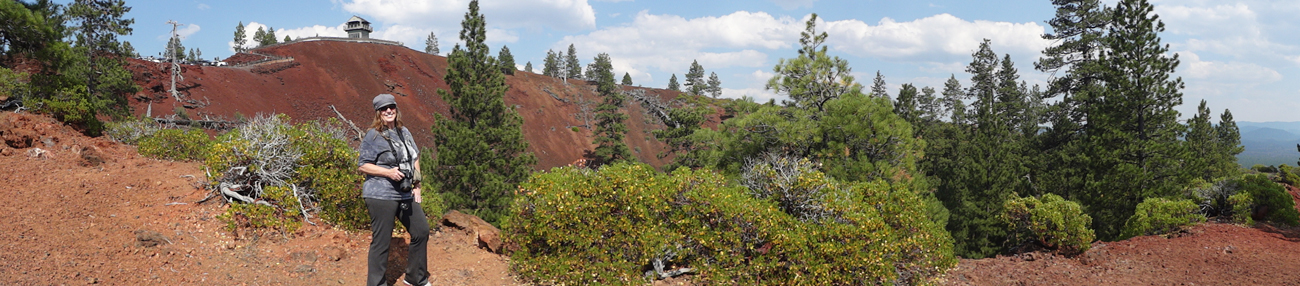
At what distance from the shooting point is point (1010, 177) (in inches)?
659

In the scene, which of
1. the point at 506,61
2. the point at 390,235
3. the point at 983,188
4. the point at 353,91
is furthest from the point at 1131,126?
the point at 506,61

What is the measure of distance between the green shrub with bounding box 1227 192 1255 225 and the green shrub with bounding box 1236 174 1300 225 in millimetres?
157

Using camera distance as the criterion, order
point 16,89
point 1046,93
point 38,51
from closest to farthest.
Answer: point 16,89
point 38,51
point 1046,93

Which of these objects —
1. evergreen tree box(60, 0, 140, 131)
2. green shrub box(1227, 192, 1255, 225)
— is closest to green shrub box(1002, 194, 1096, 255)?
green shrub box(1227, 192, 1255, 225)

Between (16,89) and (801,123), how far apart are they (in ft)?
47.9

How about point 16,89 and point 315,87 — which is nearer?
point 16,89

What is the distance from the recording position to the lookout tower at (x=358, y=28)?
2096 inches

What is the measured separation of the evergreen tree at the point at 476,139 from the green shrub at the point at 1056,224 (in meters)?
11.7

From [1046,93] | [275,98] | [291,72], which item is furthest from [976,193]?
[291,72]

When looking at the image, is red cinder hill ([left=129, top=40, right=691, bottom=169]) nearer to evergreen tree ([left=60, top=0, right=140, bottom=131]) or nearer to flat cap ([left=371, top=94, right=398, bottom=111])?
evergreen tree ([left=60, top=0, right=140, bottom=131])

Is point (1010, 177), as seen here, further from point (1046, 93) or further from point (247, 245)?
point (247, 245)

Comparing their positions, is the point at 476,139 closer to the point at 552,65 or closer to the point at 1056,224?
the point at 1056,224

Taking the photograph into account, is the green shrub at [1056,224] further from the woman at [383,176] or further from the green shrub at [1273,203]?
the woman at [383,176]

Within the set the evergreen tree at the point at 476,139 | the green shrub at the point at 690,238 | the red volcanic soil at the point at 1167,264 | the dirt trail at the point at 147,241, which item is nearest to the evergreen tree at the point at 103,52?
the evergreen tree at the point at 476,139
